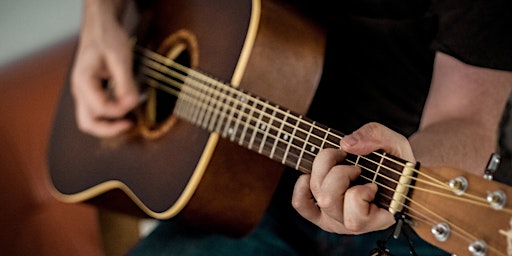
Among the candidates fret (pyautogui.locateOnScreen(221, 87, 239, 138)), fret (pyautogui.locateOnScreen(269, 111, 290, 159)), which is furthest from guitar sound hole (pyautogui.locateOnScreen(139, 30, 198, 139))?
fret (pyautogui.locateOnScreen(269, 111, 290, 159))

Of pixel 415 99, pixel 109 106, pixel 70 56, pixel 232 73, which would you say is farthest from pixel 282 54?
pixel 70 56

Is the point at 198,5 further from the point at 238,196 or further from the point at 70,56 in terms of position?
the point at 70,56

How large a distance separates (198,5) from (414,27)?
31cm

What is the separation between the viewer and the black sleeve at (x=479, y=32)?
655 millimetres

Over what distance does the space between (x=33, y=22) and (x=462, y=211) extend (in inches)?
44.2

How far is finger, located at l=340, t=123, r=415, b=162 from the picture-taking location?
565mm

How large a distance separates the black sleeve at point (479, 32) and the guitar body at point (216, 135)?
0.18 m

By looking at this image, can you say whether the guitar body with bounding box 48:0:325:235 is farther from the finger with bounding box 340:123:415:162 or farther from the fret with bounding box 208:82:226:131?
the finger with bounding box 340:123:415:162

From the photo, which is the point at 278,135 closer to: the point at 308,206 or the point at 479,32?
the point at 308,206

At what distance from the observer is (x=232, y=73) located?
2.65 feet

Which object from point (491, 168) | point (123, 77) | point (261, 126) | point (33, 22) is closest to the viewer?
point (491, 168)

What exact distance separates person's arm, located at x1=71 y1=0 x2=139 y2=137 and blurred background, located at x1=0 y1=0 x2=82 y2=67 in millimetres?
372

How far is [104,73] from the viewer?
979mm

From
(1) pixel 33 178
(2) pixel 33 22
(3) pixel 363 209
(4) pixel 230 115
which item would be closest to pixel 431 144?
(3) pixel 363 209
